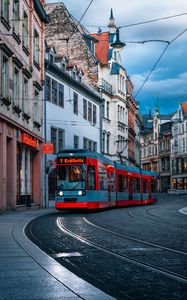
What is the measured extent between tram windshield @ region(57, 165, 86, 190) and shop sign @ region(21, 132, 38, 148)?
12.4 ft

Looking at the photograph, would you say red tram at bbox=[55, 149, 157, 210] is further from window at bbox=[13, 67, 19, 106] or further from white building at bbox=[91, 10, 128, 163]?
white building at bbox=[91, 10, 128, 163]

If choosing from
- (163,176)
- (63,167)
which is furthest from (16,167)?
(163,176)

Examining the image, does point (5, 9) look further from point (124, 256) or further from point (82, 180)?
point (124, 256)

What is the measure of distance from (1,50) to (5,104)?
2.52 metres

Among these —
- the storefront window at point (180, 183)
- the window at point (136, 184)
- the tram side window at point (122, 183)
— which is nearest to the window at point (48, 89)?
the tram side window at point (122, 183)

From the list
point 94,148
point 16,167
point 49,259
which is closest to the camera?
point 49,259

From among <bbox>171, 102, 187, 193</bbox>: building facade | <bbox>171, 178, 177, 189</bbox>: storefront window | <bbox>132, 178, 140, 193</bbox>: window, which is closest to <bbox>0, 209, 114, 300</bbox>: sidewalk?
<bbox>132, 178, 140, 193</bbox>: window

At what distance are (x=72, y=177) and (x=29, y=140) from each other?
5.27 metres

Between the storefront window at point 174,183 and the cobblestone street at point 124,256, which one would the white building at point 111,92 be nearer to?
the cobblestone street at point 124,256

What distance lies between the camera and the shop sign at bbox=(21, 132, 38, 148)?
102ft

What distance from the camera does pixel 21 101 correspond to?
31125 mm

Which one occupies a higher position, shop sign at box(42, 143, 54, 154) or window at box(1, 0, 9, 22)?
window at box(1, 0, 9, 22)

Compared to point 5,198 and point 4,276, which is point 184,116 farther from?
point 4,276

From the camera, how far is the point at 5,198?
2703cm
